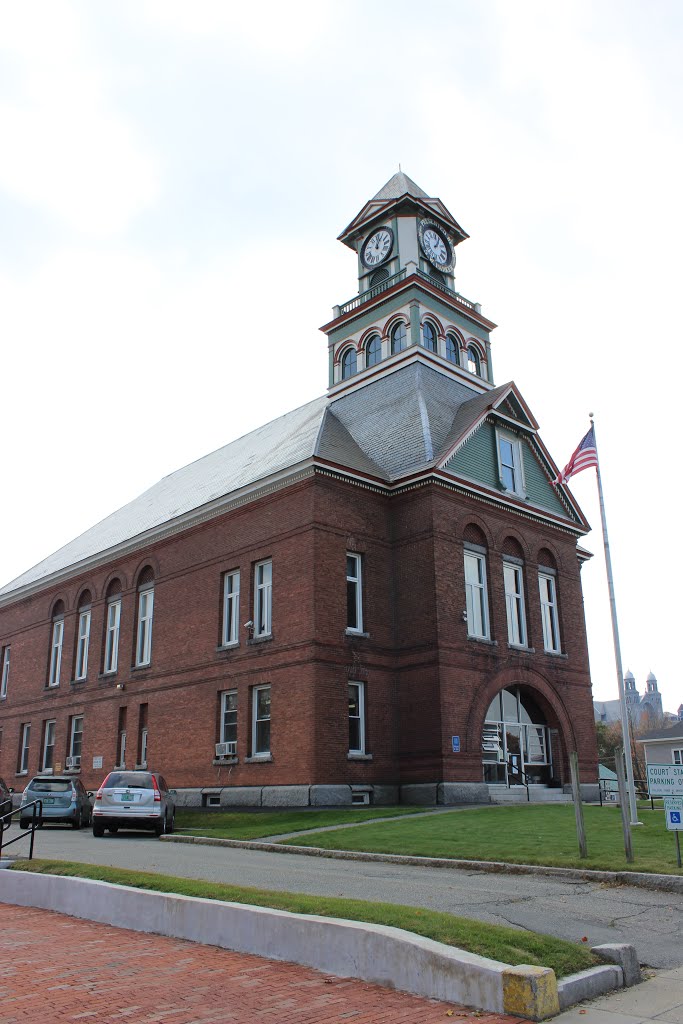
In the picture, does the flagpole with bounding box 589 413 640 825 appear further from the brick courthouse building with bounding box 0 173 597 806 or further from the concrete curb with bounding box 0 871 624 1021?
the concrete curb with bounding box 0 871 624 1021

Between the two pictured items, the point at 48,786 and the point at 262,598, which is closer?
the point at 48,786

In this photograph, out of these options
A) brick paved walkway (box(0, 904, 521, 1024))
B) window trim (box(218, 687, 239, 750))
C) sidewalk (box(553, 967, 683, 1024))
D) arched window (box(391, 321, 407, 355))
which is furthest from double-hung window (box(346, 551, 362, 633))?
sidewalk (box(553, 967, 683, 1024))

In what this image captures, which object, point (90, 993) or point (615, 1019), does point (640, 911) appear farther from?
point (90, 993)

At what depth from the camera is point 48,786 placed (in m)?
24.9

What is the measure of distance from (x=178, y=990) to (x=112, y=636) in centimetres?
2890

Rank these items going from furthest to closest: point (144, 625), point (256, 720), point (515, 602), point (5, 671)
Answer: point (5, 671) < point (144, 625) < point (515, 602) < point (256, 720)

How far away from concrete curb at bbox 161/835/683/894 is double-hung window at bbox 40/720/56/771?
2110 centimetres

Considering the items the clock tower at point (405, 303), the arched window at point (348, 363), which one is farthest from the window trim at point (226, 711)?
the arched window at point (348, 363)

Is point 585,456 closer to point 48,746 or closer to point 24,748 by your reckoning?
point 48,746

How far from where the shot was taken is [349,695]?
25.4 meters

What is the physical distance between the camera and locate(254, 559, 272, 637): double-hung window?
88.0ft

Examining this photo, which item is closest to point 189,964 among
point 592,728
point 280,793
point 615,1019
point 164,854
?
point 615,1019

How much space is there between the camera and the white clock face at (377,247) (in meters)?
37.6

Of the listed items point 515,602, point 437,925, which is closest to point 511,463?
point 515,602
